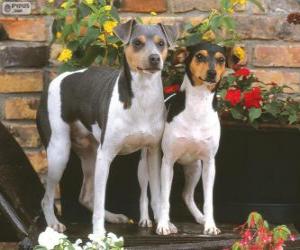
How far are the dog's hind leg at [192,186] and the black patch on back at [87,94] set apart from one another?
0.42 metres

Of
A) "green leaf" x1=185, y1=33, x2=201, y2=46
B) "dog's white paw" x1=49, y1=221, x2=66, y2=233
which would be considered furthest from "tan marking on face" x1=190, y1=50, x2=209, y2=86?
"dog's white paw" x1=49, y1=221, x2=66, y2=233

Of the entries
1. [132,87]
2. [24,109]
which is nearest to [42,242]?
[132,87]

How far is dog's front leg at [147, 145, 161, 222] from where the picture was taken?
3047 millimetres

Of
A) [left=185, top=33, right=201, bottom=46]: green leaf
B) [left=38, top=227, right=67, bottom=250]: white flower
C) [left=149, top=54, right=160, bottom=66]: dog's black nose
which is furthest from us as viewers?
[left=185, top=33, right=201, bottom=46]: green leaf

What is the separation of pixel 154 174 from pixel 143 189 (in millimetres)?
105

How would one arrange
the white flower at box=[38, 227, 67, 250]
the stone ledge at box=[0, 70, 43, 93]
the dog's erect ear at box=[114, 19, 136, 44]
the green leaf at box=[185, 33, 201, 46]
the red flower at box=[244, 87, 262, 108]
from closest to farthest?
the white flower at box=[38, 227, 67, 250], the dog's erect ear at box=[114, 19, 136, 44], the red flower at box=[244, 87, 262, 108], the green leaf at box=[185, 33, 201, 46], the stone ledge at box=[0, 70, 43, 93]

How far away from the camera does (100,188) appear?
2.94 m

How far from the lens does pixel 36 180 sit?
11.1 ft

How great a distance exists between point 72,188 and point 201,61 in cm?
91

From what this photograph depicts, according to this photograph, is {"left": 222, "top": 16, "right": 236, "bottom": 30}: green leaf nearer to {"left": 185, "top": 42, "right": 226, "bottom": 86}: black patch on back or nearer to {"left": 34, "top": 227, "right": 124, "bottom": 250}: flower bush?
{"left": 185, "top": 42, "right": 226, "bottom": 86}: black patch on back

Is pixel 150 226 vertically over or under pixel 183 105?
under

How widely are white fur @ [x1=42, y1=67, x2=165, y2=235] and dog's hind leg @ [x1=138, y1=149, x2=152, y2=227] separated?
0.15 feet

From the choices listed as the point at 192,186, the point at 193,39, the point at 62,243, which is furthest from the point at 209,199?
the point at 62,243

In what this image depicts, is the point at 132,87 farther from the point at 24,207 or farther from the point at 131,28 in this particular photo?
the point at 24,207
